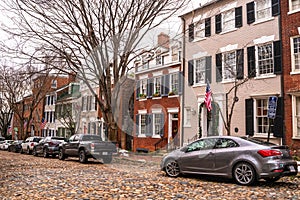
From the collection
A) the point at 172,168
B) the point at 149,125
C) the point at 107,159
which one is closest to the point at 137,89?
the point at 149,125

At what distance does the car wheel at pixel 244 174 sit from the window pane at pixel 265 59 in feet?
31.4

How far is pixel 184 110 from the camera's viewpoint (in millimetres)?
21641

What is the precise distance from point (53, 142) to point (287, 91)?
15161mm

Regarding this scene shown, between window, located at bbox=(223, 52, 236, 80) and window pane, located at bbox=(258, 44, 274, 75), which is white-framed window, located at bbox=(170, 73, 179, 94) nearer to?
window, located at bbox=(223, 52, 236, 80)

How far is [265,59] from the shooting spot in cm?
1675

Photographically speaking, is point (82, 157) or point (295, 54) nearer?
point (295, 54)

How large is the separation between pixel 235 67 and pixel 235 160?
10.6 metres

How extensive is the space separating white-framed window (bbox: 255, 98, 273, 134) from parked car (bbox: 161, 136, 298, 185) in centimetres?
792

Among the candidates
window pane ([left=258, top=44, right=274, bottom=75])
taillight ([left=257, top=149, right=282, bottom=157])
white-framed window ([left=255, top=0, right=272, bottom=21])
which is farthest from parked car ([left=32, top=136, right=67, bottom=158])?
taillight ([left=257, top=149, right=282, bottom=157])

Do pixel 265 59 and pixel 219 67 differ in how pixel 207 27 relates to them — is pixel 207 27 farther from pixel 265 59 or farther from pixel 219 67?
pixel 265 59

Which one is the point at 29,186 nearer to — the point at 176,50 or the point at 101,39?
the point at 101,39

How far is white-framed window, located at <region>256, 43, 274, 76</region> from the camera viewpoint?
652 inches

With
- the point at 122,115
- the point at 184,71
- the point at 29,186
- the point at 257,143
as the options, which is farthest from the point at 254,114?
the point at 122,115

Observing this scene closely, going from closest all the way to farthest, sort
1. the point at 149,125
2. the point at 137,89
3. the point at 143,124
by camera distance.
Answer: the point at 149,125 < the point at 143,124 < the point at 137,89
